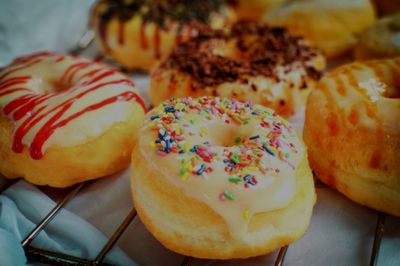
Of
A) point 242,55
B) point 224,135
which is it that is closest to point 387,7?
point 242,55

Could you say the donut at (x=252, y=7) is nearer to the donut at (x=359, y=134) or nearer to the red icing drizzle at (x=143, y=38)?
the red icing drizzle at (x=143, y=38)

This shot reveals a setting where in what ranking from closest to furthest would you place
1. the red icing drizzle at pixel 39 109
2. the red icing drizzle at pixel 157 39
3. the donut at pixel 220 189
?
the donut at pixel 220 189, the red icing drizzle at pixel 39 109, the red icing drizzle at pixel 157 39

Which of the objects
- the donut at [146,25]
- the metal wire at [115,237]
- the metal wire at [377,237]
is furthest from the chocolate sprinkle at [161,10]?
the metal wire at [377,237]

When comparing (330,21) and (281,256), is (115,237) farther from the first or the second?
(330,21)

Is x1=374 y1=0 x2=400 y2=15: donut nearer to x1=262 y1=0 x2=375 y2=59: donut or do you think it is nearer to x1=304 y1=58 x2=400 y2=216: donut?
x1=262 y1=0 x2=375 y2=59: donut

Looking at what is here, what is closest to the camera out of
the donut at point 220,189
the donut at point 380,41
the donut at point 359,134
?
the donut at point 220,189

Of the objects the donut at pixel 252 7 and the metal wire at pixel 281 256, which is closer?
the metal wire at pixel 281 256
